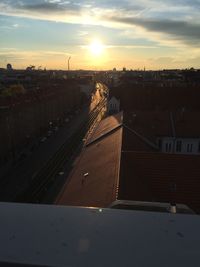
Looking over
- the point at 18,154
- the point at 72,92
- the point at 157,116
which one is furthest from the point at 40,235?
the point at 72,92

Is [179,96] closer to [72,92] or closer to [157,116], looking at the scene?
[157,116]

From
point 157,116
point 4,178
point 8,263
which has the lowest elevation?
point 4,178

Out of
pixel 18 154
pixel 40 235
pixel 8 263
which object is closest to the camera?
pixel 8 263

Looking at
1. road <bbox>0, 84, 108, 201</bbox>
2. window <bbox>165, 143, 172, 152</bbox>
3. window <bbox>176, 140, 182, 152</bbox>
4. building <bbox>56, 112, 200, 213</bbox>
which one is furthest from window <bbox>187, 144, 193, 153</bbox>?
road <bbox>0, 84, 108, 201</bbox>

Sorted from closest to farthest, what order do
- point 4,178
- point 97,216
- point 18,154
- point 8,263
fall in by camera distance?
1. point 8,263
2. point 97,216
3. point 4,178
4. point 18,154

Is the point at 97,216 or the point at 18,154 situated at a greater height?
the point at 97,216

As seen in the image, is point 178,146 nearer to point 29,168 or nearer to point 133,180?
point 29,168

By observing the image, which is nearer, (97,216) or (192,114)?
(97,216)
